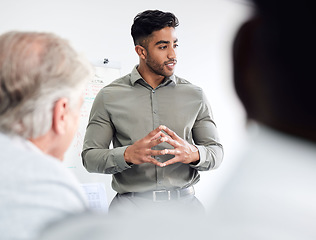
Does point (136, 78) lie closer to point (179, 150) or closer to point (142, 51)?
point (142, 51)

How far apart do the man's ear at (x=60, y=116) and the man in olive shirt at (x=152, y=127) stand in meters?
0.76

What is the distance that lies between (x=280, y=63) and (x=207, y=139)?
163cm

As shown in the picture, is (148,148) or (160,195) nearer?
(148,148)

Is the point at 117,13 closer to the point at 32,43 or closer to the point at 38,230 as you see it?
the point at 32,43

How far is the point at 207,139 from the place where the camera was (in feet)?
6.66

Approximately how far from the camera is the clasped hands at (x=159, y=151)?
1646mm

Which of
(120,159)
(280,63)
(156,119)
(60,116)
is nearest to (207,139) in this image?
(156,119)

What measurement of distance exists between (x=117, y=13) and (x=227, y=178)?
3236 mm

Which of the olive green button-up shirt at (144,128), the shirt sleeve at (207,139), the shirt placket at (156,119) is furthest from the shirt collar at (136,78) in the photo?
the shirt sleeve at (207,139)

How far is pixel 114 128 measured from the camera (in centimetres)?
201

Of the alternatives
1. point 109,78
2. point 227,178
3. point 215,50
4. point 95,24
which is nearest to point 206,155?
point 227,178

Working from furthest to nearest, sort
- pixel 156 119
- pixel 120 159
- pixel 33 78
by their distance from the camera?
1. pixel 156 119
2. pixel 120 159
3. pixel 33 78

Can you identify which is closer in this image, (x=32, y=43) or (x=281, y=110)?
(x=281, y=110)

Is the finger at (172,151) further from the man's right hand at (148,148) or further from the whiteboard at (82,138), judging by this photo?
the whiteboard at (82,138)
